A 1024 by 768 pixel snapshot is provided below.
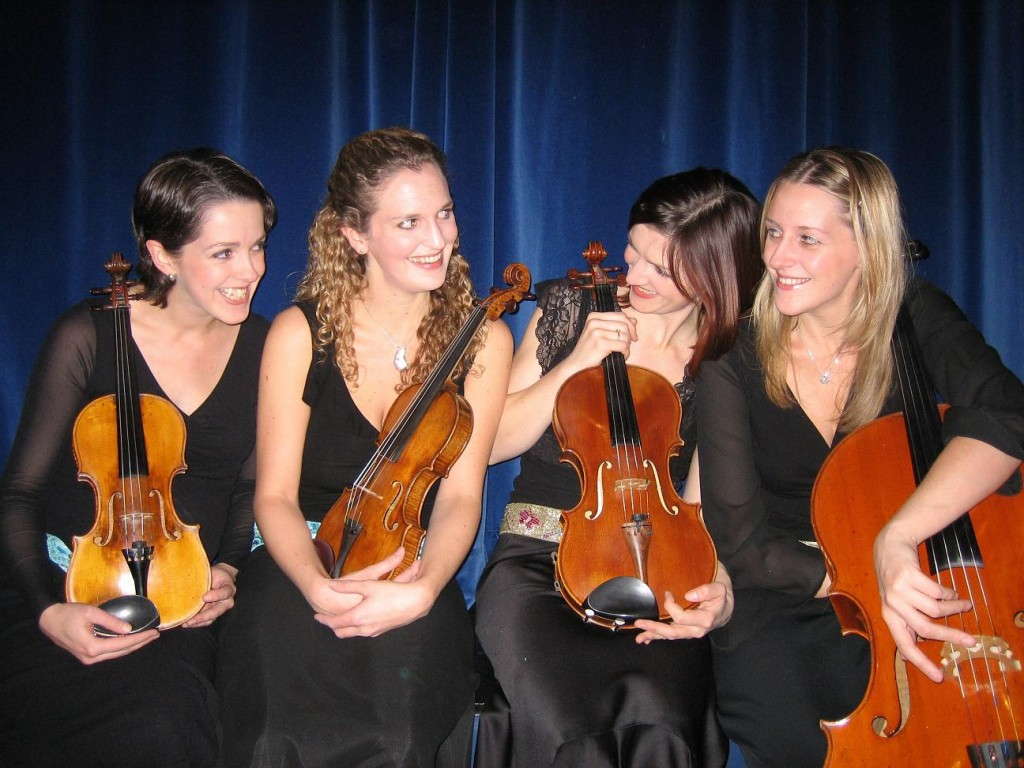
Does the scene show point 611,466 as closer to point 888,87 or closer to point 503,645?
point 503,645

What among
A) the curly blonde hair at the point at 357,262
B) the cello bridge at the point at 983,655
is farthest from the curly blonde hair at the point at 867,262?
the curly blonde hair at the point at 357,262

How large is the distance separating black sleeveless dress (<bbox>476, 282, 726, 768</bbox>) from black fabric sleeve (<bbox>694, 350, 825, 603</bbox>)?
20cm

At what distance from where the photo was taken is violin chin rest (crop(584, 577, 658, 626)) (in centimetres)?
146

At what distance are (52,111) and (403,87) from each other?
3.64 ft

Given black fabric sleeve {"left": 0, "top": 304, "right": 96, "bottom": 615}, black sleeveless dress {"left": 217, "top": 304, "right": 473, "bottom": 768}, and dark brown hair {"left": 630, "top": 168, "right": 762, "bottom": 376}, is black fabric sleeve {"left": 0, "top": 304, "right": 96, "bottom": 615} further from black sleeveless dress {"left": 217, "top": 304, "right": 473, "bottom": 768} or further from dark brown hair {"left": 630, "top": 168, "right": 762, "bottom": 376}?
dark brown hair {"left": 630, "top": 168, "right": 762, "bottom": 376}

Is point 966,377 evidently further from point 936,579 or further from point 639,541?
point 639,541

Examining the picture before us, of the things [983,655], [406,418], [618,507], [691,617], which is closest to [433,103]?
[406,418]

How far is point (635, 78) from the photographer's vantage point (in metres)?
2.50

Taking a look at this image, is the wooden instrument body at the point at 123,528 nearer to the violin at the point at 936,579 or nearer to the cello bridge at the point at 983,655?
the violin at the point at 936,579

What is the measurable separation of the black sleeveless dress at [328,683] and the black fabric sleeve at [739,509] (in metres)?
0.60

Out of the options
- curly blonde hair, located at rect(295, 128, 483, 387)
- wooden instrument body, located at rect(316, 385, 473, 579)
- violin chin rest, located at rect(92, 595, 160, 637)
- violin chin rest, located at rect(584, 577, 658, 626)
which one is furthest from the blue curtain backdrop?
violin chin rest, located at rect(92, 595, 160, 637)

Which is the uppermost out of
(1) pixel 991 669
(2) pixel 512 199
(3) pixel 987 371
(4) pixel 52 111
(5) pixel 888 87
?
(5) pixel 888 87

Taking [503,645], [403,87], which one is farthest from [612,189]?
[503,645]

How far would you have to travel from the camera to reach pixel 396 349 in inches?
73.7
